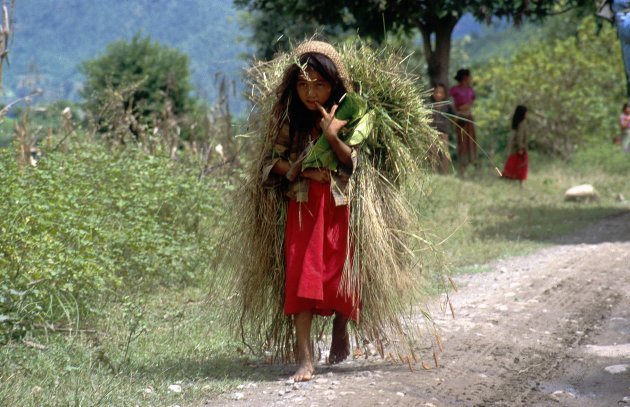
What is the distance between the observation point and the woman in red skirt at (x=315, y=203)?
520 cm

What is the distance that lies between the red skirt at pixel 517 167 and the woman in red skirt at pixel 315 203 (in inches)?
428

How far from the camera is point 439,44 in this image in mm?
16312

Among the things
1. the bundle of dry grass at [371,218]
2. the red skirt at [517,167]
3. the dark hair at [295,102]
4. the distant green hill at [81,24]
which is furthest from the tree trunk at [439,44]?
the dark hair at [295,102]

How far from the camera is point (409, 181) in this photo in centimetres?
552

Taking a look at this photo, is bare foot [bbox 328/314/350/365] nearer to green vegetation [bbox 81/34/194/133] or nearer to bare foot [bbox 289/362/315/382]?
bare foot [bbox 289/362/315/382]

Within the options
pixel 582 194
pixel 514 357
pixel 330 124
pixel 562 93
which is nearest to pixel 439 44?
pixel 582 194

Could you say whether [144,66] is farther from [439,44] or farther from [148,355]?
[148,355]

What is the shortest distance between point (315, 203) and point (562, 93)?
16.8 meters

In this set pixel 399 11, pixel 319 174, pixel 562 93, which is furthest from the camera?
pixel 562 93

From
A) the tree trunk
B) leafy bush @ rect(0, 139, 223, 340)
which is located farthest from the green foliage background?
leafy bush @ rect(0, 139, 223, 340)

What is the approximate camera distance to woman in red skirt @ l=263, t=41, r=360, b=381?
5.20 metres

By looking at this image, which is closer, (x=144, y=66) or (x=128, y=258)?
(x=128, y=258)

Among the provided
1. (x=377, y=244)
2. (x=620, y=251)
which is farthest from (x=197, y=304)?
(x=620, y=251)

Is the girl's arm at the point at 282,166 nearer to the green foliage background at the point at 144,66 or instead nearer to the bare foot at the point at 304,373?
the bare foot at the point at 304,373
